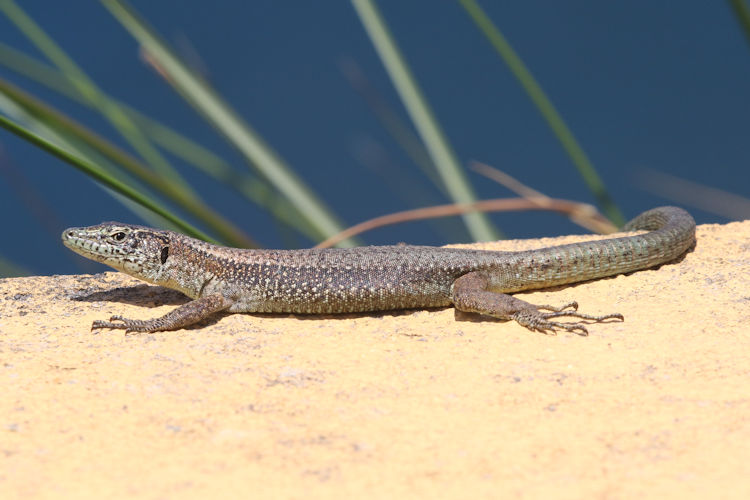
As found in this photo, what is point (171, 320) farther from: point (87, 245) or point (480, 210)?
point (480, 210)

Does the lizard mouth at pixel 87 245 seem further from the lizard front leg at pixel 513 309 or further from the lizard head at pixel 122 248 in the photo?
the lizard front leg at pixel 513 309

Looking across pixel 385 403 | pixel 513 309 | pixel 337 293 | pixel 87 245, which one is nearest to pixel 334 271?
pixel 337 293

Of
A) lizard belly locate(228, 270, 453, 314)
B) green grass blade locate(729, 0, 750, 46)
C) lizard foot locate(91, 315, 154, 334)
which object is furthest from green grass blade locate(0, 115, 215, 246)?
green grass blade locate(729, 0, 750, 46)

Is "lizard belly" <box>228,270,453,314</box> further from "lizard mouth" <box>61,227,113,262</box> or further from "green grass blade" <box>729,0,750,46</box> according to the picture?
"green grass blade" <box>729,0,750,46</box>

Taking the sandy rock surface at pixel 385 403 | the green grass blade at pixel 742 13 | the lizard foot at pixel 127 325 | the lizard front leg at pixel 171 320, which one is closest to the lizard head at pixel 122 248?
the sandy rock surface at pixel 385 403

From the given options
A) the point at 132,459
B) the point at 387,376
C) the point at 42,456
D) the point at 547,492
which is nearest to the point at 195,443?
the point at 132,459

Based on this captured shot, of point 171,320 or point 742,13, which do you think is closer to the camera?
point 742,13
